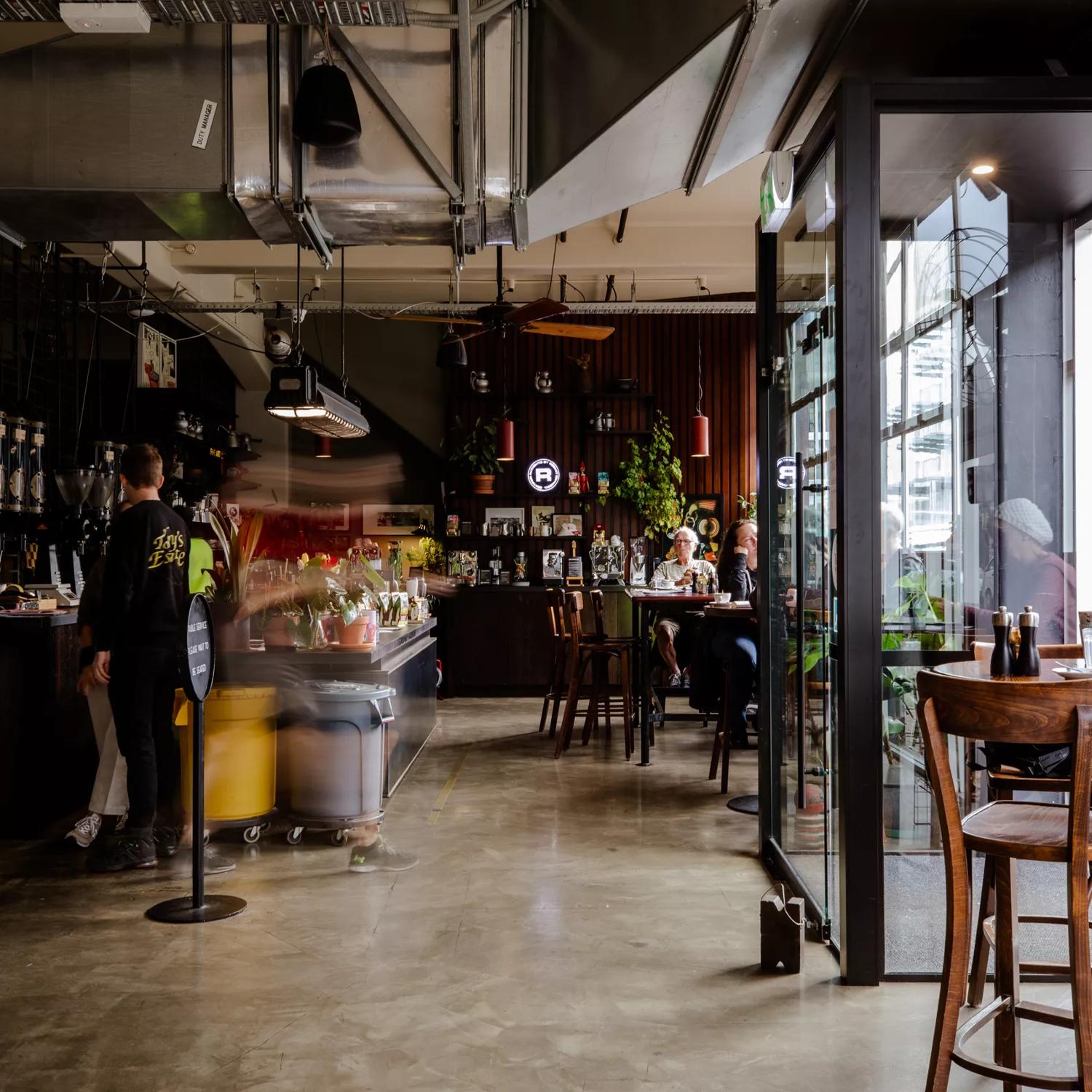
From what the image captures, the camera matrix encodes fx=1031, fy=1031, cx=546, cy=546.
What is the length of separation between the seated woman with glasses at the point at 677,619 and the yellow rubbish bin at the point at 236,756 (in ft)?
12.9

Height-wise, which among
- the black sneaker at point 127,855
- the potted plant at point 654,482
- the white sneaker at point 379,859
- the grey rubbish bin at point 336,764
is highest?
the potted plant at point 654,482

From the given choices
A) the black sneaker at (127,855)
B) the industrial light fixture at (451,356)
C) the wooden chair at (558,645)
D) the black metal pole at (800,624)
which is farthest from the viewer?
the industrial light fixture at (451,356)

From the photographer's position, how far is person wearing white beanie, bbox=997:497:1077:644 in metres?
3.61

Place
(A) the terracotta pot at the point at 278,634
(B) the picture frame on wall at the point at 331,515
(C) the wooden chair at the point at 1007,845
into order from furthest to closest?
1. (B) the picture frame on wall at the point at 331,515
2. (A) the terracotta pot at the point at 278,634
3. (C) the wooden chair at the point at 1007,845

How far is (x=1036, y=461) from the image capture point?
12.2ft

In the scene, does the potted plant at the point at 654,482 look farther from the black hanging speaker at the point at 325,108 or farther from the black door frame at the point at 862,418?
the black door frame at the point at 862,418

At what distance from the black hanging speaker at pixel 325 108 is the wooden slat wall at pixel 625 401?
720 cm

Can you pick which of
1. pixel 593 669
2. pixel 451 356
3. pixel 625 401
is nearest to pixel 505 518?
pixel 625 401

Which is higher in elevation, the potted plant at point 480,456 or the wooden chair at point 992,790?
the potted plant at point 480,456

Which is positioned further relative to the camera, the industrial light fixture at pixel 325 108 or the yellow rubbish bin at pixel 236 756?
the yellow rubbish bin at pixel 236 756

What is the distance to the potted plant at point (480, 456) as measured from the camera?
1130cm

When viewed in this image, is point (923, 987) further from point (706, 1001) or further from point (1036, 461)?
point (1036, 461)

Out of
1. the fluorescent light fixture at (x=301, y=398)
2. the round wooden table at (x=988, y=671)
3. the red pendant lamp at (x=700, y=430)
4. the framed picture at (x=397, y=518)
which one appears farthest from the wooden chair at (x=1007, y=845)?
the framed picture at (x=397, y=518)

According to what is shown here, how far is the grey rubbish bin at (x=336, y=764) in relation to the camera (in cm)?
483
